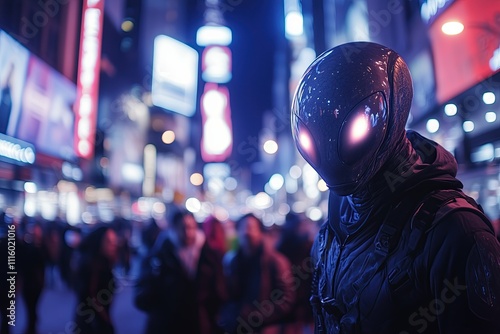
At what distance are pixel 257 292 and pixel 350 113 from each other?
3.97 meters

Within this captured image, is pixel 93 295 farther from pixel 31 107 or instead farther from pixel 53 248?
pixel 31 107

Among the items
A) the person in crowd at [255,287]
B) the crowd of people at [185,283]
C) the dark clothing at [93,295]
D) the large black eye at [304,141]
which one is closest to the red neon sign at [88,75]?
the crowd of people at [185,283]

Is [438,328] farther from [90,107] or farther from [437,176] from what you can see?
[90,107]

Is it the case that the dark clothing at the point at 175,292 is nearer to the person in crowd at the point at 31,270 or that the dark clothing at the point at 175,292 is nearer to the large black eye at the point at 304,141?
the person in crowd at the point at 31,270

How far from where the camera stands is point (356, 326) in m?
1.24

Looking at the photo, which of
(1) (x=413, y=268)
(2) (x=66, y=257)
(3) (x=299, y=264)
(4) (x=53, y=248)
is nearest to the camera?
(1) (x=413, y=268)

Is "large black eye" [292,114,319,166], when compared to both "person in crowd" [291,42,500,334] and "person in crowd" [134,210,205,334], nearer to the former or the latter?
"person in crowd" [291,42,500,334]

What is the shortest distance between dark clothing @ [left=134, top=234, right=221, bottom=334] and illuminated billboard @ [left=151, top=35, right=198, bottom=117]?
17.4 m

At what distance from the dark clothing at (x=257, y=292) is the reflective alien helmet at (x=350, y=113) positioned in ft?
12.3

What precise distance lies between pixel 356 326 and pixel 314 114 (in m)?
0.67

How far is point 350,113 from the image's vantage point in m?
1.16

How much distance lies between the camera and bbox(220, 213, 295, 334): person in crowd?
4.62 m

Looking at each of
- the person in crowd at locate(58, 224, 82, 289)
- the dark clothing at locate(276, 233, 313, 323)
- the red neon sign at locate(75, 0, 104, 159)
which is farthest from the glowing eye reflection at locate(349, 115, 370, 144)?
the red neon sign at locate(75, 0, 104, 159)

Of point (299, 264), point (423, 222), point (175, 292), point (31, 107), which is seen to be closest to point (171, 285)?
point (175, 292)
